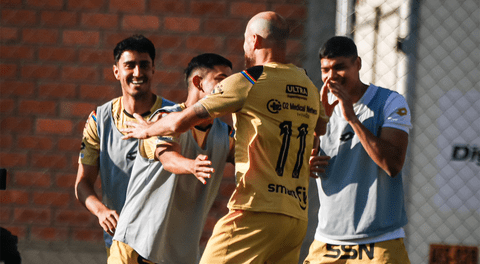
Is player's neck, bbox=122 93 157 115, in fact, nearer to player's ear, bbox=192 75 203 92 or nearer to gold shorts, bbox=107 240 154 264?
player's ear, bbox=192 75 203 92

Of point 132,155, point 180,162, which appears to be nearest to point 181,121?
point 180,162

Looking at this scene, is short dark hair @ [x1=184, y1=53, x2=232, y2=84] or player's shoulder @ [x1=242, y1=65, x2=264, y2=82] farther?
short dark hair @ [x1=184, y1=53, x2=232, y2=84]

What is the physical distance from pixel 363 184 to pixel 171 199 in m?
0.99

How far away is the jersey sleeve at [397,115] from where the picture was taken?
2957mm

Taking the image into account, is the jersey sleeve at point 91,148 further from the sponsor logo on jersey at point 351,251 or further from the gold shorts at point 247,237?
the sponsor logo on jersey at point 351,251

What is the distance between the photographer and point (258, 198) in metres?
2.55

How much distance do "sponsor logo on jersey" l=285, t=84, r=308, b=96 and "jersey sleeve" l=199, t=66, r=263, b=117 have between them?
5.9 inches

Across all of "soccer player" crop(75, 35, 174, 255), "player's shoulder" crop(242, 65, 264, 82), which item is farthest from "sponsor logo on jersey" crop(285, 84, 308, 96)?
"soccer player" crop(75, 35, 174, 255)

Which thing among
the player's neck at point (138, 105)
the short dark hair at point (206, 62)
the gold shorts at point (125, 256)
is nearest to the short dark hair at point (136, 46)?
the player's neck at point (138, 105)

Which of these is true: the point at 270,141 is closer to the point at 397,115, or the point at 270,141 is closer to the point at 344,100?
the point at 344,100

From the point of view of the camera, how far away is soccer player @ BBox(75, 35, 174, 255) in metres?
3.38

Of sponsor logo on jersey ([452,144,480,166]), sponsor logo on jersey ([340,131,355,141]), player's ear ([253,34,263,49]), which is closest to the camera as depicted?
player's ear ([253,34,263,49])

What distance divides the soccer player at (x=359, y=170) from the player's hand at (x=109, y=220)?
1.07 m

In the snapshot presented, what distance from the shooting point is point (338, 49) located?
3088mm
